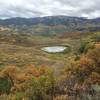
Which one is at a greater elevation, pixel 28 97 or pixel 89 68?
pixel 28 97

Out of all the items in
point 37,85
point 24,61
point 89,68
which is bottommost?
point 24,61

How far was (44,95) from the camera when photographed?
20.2 metres

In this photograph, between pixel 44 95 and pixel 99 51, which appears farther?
pixel 99 51

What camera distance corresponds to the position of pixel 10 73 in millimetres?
75688

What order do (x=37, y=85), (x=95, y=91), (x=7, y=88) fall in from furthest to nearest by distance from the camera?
(x=7, y=88), (x=37, y=85), (x=95, y=91)

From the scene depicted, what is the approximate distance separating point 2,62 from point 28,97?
113 m

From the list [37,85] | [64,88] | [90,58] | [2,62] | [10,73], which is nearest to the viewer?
[64,88]

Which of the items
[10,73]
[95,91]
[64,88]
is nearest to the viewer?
[95,91]

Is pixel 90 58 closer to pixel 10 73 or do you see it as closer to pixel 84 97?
pixel 10 73

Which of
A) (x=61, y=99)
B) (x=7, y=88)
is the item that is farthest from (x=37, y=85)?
(x=7, y=88)

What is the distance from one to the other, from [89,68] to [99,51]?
6.14 metres

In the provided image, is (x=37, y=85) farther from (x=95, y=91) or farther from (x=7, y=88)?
(x=7, y=88)

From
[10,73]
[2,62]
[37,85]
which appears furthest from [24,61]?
[37,85]

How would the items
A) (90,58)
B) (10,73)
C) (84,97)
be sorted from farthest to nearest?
1. (10,73)
2. (90,58)
3. (84,97)
